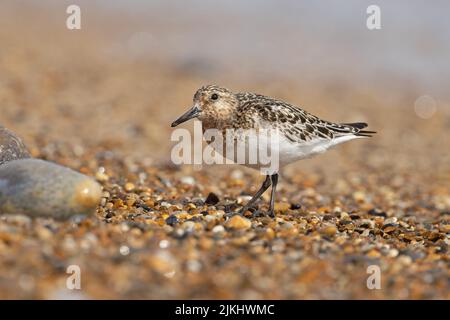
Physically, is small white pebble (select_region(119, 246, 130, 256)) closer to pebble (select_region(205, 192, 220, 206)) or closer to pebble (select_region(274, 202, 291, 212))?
pebble (select_region(205, 192, 220, 206))

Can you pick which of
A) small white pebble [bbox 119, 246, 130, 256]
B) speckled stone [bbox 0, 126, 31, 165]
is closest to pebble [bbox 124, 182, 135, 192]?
speckled stone [bbox 0, 126, 31, 165]

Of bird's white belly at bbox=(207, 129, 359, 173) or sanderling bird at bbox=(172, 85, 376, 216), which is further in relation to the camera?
sanderling bird at bbox=(172, 85, 376, 216)

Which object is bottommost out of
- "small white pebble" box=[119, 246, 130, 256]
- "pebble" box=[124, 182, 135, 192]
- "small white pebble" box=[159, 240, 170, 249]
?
"small white pebble" box=[119, 246, 130, 256]

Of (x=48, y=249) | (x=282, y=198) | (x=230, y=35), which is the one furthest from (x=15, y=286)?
(x=230, y=35)

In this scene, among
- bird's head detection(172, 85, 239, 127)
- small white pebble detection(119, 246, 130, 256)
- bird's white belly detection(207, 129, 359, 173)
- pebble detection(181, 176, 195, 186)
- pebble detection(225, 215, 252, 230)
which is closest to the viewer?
small white pebble detection(119, 246, 130, 256)

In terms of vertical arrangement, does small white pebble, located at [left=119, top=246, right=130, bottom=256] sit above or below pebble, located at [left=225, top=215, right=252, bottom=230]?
below

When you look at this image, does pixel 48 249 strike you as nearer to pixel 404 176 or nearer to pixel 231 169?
pixel 231 169

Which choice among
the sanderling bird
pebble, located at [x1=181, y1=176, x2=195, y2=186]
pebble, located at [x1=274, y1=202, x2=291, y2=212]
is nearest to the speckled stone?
the sanderling bird

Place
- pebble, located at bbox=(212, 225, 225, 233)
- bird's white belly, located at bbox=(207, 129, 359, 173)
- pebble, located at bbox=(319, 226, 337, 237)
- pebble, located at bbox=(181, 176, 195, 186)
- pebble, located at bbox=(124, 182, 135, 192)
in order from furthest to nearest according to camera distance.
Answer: pebble, located at bbox=(181, 176, 195, 186)
pebble, located at bbox=(124, 182, 135, 192)
bird's white belly, located at bbox=(207, 129, 359, 173)
pebble, located at bbox=(319, 226, 337, 237)
pebble, located at bbox=(212, 225, 225, 233)
